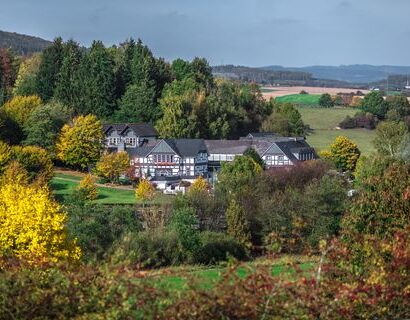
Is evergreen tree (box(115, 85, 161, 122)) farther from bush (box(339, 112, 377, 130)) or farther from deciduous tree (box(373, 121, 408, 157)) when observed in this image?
bush (box(339, 112, 377, 130))

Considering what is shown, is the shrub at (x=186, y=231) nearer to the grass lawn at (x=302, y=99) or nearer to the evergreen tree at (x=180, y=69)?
the evergreen tree at (x=180, y=69)

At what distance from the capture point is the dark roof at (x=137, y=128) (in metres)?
56.0

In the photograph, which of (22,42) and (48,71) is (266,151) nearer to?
(48,71)

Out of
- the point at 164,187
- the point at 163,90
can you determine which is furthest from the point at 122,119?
→ the point at 164,187

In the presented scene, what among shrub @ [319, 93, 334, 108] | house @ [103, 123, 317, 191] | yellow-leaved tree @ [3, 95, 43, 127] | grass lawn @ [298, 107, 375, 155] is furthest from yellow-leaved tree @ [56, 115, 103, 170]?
shrub @ [319, 93, 334, 108]

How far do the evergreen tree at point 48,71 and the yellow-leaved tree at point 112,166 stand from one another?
14.2 meters

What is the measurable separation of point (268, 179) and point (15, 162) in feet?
42.1

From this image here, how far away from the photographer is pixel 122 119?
59469 millimetres

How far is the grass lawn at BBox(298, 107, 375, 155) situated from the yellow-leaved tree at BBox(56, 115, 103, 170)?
62.4ft

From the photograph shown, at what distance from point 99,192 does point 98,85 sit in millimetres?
15853

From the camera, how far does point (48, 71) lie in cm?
6106

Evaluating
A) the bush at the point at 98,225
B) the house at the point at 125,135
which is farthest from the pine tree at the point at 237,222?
the house at the point at 125,135

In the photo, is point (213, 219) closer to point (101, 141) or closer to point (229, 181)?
point (229, 181)

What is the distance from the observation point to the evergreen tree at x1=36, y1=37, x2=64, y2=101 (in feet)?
198
